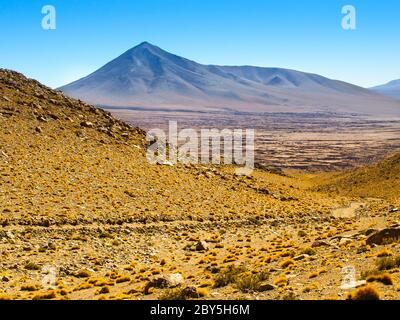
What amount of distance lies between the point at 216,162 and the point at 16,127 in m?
21.3

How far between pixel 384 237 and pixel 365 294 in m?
7.54

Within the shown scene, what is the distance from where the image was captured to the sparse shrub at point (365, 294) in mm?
11773

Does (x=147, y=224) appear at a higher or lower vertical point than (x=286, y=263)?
lower

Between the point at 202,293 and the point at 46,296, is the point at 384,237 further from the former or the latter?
the point at 46,296

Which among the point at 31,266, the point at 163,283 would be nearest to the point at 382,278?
the point at 163,283

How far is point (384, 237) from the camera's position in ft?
61.2

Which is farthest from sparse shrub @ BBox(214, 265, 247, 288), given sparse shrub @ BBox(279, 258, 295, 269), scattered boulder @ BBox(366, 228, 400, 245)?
scattered boulder @ BBox(366, 228, 400, 245)

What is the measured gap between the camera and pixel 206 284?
16.3 meters

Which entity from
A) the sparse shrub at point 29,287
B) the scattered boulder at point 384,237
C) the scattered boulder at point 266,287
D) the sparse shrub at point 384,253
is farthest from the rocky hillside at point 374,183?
the sparse shrub at point 29,287

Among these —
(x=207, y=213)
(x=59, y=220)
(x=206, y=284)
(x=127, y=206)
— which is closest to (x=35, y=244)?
(x=59, y=220)

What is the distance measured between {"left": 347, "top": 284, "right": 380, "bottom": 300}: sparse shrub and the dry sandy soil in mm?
27

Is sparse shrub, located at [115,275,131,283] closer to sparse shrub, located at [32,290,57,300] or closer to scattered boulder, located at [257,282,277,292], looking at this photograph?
sparse shrub, located at [32,290,57,300]
